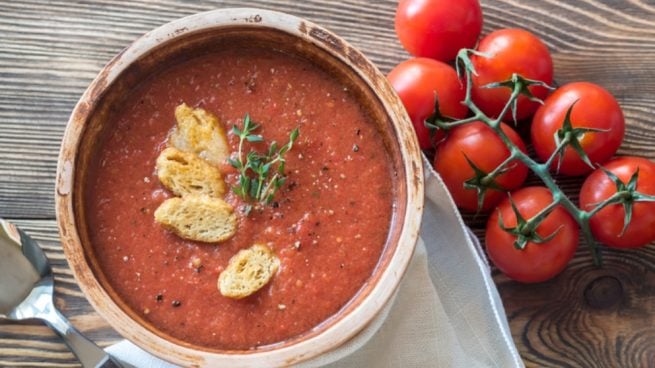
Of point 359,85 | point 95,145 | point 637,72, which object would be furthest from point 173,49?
point 637,72

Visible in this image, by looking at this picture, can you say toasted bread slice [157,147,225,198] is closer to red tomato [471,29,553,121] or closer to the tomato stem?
the tomato stem

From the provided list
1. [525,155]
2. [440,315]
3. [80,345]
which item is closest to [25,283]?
[80,345]

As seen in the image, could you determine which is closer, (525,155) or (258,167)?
(258,167)

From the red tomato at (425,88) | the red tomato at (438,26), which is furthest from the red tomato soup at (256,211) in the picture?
the red tomato at (438,26)

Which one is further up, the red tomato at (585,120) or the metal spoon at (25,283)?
the red tomato at (585,120)

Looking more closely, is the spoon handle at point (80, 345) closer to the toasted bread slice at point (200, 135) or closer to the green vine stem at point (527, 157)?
the toasted bread slice at point (200, 135)

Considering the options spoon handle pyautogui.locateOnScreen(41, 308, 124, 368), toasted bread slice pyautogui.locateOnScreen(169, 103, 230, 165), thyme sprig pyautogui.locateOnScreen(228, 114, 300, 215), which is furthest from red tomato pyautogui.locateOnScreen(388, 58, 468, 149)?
spoon handle pyautogui.locateOnScreen(41, 308, 124, 368)

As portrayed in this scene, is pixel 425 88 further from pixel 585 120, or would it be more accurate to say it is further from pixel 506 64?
pixel 585 120
